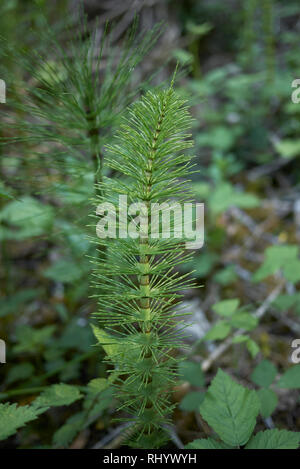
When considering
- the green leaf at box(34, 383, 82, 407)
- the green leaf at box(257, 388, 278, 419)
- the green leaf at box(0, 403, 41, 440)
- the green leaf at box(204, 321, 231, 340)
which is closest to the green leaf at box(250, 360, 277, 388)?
the green leaf at box(257, 388, 278, 419)

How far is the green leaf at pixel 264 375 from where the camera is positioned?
1.27 meters

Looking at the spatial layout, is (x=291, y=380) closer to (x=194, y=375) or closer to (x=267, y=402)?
(x=267, y=402)

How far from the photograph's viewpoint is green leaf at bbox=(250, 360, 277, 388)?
127 centimetres

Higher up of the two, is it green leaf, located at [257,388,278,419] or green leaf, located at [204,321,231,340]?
green leaf, located at [204,321,231,340]

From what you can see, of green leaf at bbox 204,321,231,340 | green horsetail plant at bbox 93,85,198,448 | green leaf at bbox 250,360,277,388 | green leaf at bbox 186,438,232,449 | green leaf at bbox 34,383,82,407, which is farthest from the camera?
green leaf at bbox 204,321,231,340

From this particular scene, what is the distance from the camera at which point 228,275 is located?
2.16 metres

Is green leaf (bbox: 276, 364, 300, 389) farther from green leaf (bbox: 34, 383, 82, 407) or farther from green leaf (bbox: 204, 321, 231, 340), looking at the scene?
green leaf (bbox: 34, 383, 82, 407)

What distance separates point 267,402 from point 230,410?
0.73 feet

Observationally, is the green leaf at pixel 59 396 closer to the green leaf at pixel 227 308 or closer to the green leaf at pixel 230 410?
the green leaf at pixel 230 410

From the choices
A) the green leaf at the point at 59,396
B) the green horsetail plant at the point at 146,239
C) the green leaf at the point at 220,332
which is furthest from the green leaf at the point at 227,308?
the green leaf at the point at 59,396

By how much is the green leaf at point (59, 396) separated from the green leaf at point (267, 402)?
0.62 m

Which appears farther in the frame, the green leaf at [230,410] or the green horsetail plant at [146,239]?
the green leaf at [230,410]

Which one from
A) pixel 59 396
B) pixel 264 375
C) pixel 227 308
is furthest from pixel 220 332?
pixel 59 396

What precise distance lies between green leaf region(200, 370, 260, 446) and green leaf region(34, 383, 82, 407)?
41 centimetres
